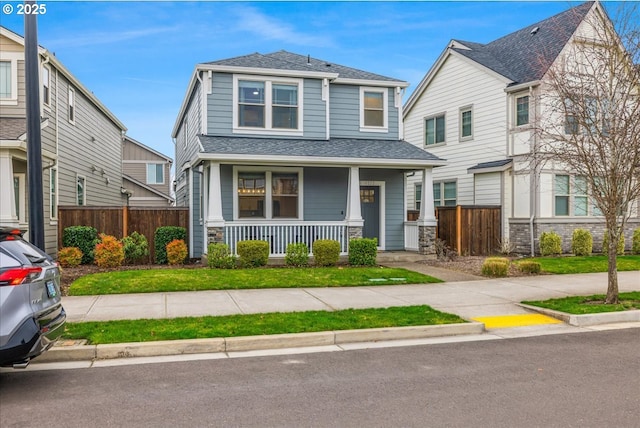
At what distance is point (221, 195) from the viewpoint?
1595 centimetres

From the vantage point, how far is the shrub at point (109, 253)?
1427 cm

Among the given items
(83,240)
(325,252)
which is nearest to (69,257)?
(83,240)

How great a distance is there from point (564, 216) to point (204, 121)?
1311 cm

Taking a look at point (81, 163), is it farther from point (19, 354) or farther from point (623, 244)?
point (623, 244)

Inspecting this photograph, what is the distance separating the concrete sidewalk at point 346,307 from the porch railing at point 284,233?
14.0 feet

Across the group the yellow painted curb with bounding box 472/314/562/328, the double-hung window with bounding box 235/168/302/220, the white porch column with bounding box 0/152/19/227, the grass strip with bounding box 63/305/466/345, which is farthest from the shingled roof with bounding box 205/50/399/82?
the yellow painted curb with bounding box 472/314/562/328

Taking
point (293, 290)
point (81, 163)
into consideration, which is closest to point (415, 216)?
point (293, 290)

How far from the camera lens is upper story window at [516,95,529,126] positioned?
61.0ft

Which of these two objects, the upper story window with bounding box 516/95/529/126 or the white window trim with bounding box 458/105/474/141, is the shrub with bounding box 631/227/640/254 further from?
the white window trim with bounding box 458/105/474/141

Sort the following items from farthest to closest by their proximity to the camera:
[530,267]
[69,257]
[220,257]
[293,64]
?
[293,64], [69,257], [220,257], [530,267]

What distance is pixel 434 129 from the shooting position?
77.3 feet

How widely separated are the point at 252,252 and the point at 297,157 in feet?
10.1

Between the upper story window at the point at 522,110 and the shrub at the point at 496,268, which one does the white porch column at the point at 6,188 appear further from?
the upper story window at the point at 522,110

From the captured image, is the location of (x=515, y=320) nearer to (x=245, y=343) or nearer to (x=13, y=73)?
(x=245, y=343)
